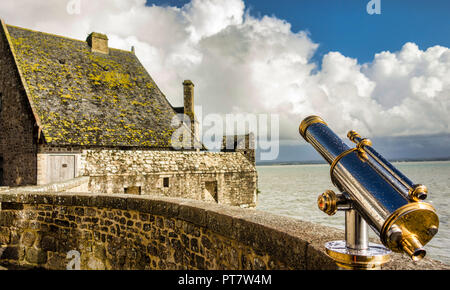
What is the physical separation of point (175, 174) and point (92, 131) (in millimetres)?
5133

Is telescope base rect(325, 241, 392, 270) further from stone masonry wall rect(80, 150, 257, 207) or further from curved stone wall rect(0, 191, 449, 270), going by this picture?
stone masonry wall rect(80, 150, 257, 207)

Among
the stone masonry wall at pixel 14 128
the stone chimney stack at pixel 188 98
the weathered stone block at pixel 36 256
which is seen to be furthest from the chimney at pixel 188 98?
the weathered stone block at pixel 36 256

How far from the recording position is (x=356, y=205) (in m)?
1.51

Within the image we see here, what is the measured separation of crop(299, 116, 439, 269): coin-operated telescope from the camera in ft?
4.28

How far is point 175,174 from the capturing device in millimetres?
15656

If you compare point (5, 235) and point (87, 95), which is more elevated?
point (87, 95)

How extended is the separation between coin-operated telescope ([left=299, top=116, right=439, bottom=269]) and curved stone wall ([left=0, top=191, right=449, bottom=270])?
0.50m

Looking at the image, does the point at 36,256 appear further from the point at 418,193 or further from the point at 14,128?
the point at 14,128

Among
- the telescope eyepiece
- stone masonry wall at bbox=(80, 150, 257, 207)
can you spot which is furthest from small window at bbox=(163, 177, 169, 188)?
the telescope eyepiece

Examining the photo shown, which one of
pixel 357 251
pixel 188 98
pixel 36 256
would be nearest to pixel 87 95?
pixel 188 98

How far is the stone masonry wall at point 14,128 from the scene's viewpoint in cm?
1491

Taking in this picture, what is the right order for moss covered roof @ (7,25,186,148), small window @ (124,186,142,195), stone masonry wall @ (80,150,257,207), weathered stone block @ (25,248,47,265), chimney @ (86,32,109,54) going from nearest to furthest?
weathered stone block @ (25,248,47,265)
stone masonry wall @ (80,150,257,207)
small window @ (124,186,142,195)
moss covered roof @ (7,25,186,148)
chimney @ (86,32,109,54)
